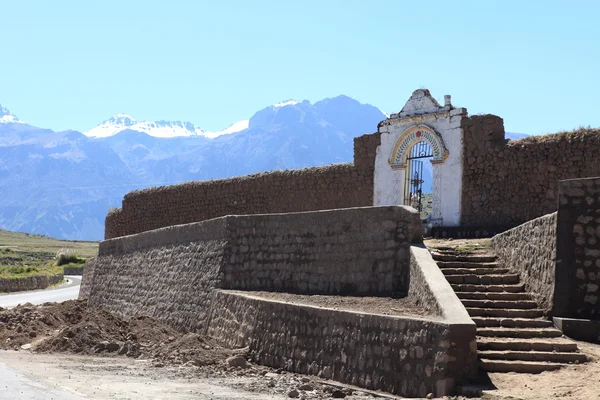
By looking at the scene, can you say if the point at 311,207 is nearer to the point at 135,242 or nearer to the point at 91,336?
the point at 135,242

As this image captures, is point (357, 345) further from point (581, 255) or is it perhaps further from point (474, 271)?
point (581, 255)

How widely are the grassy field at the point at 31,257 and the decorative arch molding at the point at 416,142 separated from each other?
29.7 metres

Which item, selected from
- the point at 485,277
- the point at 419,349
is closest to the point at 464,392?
the point at 419,349

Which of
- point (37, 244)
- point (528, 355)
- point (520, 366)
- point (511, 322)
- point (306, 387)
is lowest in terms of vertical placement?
point (306, 387)

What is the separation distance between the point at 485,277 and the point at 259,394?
415cm

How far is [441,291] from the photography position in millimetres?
10805

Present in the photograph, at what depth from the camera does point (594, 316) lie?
35.4ft

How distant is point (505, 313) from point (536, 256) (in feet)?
3.54

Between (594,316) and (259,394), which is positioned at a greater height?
(594,316)

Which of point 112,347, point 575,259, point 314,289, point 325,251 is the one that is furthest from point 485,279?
point 112,347

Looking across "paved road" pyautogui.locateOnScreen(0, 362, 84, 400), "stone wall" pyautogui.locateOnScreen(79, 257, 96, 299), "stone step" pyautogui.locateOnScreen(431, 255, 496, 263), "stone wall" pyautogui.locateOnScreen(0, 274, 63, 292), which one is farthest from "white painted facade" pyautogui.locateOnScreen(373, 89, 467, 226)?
"stone wall" pyautogui.locateOnScreen(0, 274, 63, 292)

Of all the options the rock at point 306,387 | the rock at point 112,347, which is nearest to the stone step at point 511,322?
the rock at point 306,387

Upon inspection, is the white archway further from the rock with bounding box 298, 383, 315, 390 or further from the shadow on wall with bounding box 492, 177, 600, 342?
the rock with bounding box 298, 383, 315, 390

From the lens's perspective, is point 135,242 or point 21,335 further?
point 135,242
